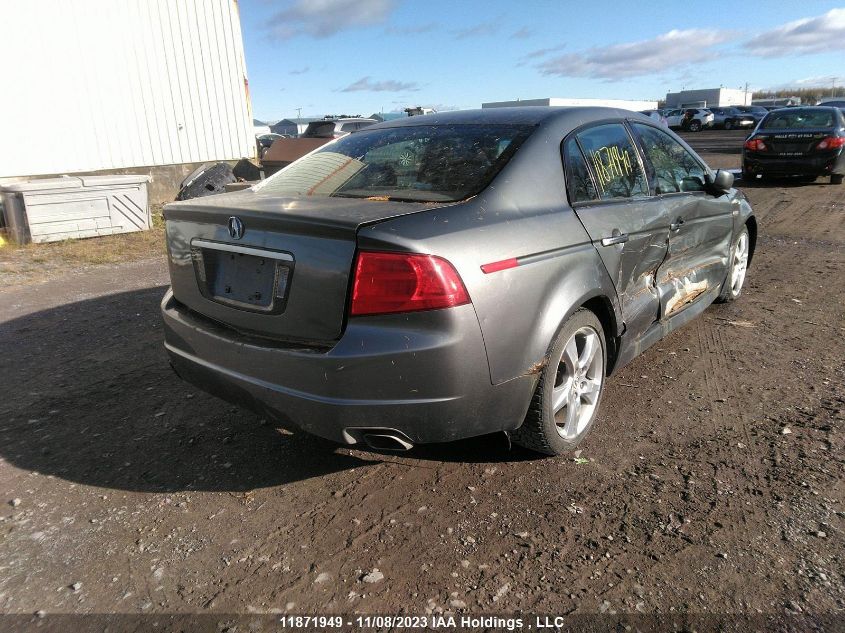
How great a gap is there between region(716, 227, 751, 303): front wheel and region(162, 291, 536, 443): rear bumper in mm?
3329

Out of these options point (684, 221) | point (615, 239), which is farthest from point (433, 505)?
point (684, 221)

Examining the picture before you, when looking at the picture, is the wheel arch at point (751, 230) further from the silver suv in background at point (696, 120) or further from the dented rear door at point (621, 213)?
the silver suv in background at point (696, 120)

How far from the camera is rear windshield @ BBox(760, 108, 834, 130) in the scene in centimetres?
1291

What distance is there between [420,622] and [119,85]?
12.4 m

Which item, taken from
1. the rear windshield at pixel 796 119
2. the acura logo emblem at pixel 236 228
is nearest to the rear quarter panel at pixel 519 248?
the acura logo emblem at pixel 236 228

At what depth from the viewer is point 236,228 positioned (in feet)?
8.63

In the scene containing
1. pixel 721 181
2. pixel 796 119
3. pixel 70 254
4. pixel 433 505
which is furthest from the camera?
pixel 796 119

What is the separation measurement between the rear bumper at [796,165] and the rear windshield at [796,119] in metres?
0.77

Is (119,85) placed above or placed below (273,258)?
above

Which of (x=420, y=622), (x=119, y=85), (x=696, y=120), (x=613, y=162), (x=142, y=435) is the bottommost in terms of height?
(x=420, y=622)

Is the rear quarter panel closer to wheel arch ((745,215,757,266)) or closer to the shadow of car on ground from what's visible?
the shadow of car on ground

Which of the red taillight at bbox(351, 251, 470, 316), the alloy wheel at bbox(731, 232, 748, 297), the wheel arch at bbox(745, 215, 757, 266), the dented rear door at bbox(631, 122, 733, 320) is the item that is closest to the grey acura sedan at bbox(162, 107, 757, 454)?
the red taillight at bbox(351, 251, 470, 316)

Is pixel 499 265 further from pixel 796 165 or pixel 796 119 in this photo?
pixel 796 119

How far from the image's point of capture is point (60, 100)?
35.7 ft
